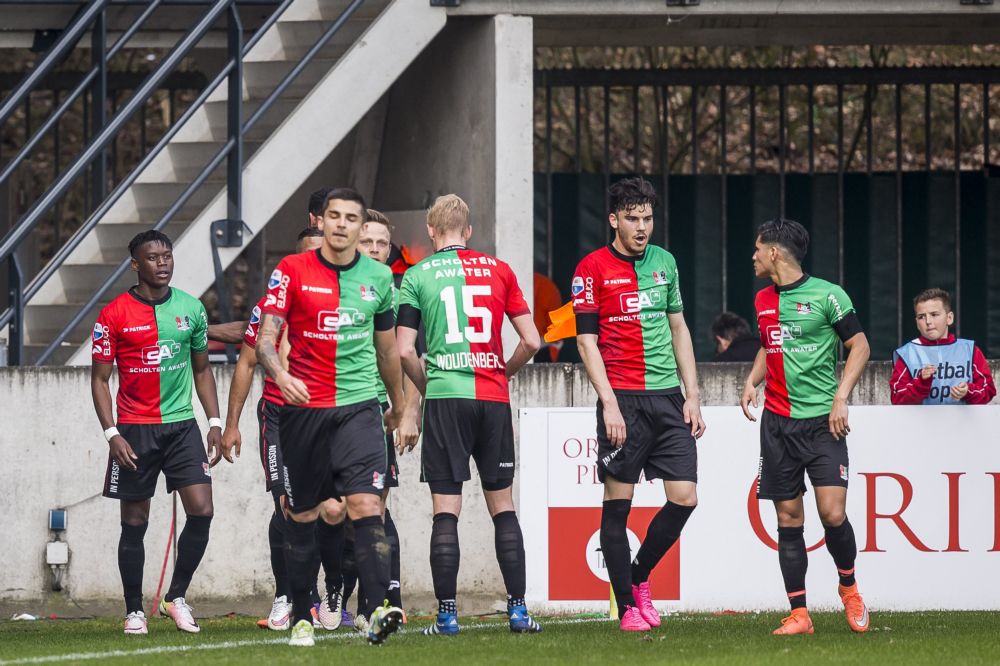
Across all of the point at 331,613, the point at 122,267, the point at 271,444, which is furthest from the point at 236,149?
the point at 331,613

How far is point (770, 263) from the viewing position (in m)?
8.41

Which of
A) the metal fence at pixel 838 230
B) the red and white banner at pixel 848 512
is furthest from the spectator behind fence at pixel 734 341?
the metal fence at pixel 838 230

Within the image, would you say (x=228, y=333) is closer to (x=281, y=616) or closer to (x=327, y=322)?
(x=281, y=616)

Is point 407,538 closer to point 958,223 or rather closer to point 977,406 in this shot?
point 977,406

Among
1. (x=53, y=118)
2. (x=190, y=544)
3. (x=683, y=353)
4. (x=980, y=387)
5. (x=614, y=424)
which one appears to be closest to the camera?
(x=614, y=424)

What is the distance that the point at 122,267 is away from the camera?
10.8 m

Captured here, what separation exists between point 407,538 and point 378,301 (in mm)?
3575

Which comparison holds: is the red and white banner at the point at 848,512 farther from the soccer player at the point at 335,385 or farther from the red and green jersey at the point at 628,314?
the soccer player at the point at 335,385

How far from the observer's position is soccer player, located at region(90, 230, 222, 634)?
8859 mm

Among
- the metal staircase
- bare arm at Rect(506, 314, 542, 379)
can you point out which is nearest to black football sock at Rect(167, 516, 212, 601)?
bare arm at Rect(506, 314, 542, 379)

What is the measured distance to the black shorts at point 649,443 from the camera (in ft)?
27.3

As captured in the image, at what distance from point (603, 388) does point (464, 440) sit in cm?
72

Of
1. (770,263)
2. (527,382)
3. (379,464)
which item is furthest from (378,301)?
(527,382)

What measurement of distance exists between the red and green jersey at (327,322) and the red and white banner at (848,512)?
269cm
